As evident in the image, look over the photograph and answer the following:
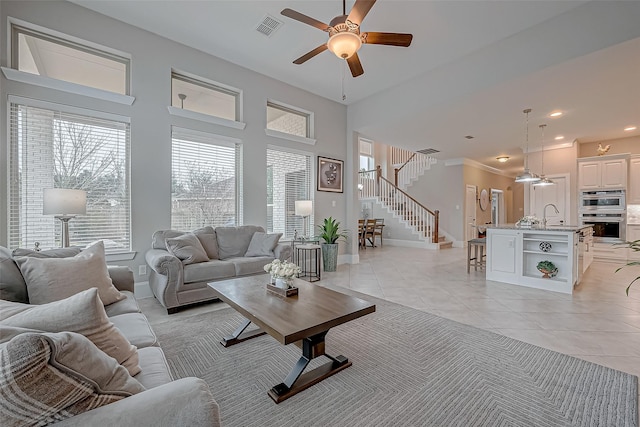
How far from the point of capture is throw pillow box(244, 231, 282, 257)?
13.2ft

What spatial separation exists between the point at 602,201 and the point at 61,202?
31.1ft

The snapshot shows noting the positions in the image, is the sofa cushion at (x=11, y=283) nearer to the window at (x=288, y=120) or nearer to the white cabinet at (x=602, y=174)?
the window at (x=288, y=120)

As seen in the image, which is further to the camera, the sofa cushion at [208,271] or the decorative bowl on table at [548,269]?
the decorative bowl on table at [548,269]

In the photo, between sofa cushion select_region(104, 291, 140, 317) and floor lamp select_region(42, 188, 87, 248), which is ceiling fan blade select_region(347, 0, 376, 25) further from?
floor lamp select_region(42, 188, 87, 248)

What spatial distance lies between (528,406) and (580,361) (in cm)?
89

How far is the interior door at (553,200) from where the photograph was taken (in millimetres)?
6754

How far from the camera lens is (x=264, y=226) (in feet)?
15.8

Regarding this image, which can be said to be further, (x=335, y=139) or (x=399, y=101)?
(x=335, y=139)

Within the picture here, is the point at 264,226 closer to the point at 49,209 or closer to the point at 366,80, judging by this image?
the point at 49,209

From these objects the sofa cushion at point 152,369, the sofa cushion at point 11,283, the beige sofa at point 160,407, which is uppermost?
the sofa cushion at point 11,283

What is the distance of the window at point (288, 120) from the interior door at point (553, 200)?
6.09 metres

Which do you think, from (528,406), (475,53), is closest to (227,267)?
(528,406)

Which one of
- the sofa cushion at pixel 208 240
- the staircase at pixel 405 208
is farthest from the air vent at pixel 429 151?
the sofa cushion at pixel 208 240

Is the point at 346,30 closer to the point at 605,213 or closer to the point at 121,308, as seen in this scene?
the point at 121,308
